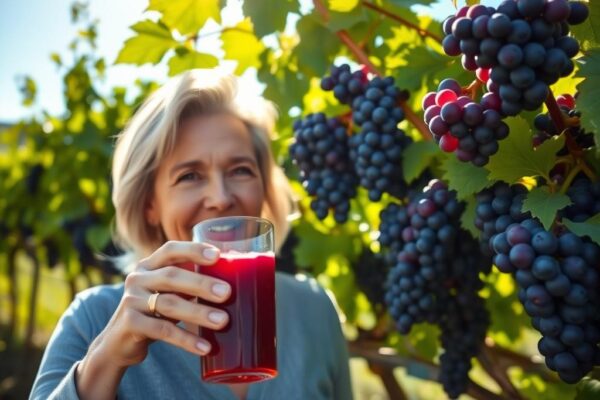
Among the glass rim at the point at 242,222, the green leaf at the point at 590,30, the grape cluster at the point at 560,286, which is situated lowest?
the grape cluster at the point at 560,286

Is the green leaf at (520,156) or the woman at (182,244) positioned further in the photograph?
the woman at (182,244)

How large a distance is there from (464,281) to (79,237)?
308 centimetres

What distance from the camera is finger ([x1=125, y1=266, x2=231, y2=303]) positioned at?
1514 mm

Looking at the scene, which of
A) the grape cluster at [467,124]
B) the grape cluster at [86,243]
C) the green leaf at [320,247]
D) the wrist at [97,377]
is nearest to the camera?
the grape cluster at [467,124]

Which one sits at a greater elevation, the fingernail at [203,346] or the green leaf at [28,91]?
the green leaf at [28,91]

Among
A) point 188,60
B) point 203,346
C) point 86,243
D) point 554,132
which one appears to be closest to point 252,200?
point 188,60

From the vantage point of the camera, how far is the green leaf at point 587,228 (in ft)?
4.00

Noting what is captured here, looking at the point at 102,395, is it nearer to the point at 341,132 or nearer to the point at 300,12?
the point at 341,132

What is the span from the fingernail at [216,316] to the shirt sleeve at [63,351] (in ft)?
1.67

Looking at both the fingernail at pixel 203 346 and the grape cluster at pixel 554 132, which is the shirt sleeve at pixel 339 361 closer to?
the fingernail at pixel 203 346

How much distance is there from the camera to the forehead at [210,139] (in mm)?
2379

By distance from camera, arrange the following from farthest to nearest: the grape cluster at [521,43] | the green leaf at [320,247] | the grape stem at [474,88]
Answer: the green leaf at [320,247], the grape stem at [474,88], the grape cluster at [521,43]

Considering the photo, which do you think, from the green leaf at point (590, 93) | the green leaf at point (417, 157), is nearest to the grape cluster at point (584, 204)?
the green leaf at point (590, 93)

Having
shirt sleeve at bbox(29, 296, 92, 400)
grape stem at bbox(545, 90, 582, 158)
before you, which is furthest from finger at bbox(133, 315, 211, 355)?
grape stem at bbox(545, 90, 582, 158)
